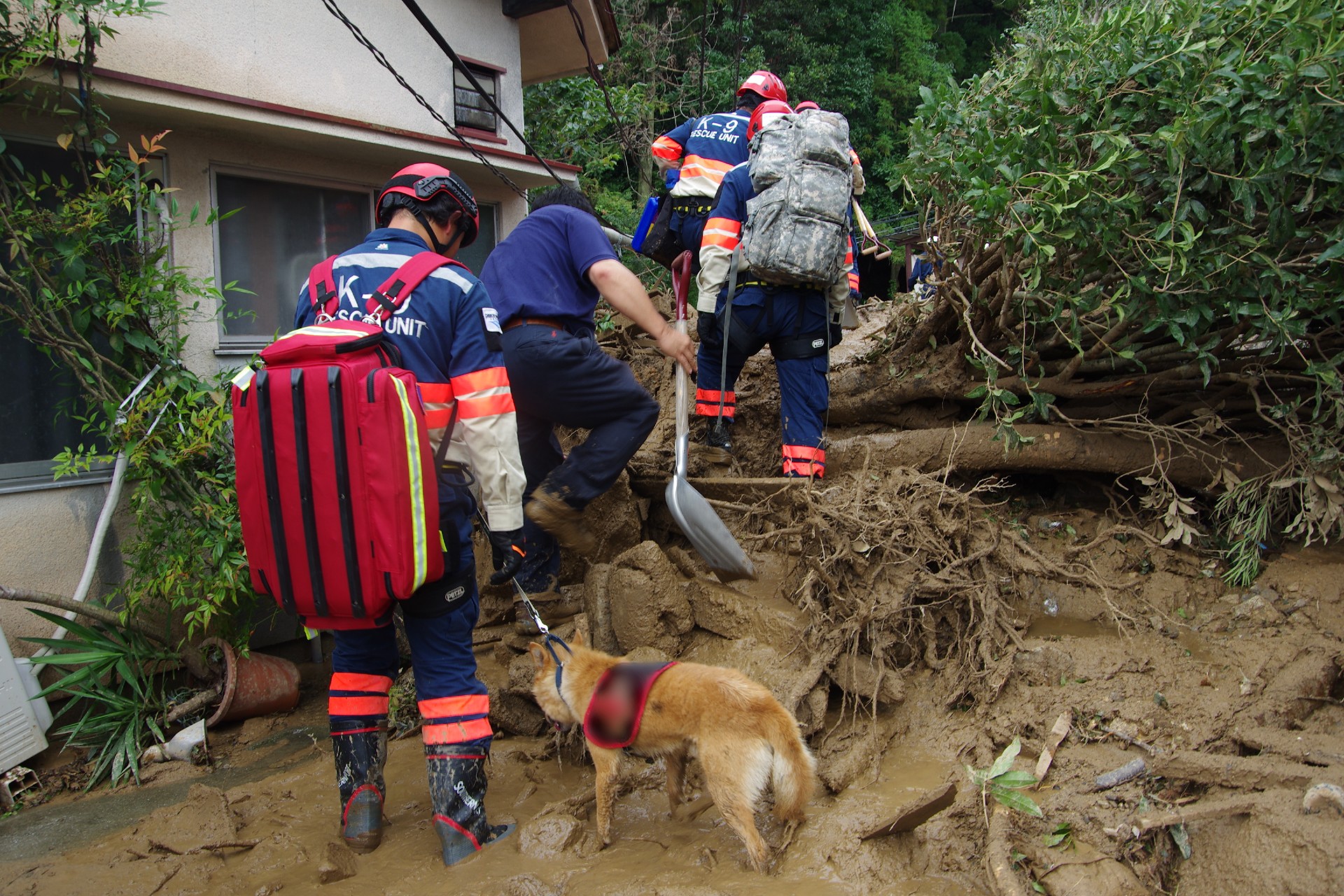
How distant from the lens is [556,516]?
3.99 metres

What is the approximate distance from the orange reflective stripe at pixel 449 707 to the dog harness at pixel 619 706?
426 millimetres

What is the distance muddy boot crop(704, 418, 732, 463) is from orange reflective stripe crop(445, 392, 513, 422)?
7.58 feet

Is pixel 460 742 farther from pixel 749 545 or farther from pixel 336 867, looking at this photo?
pixel 749 545

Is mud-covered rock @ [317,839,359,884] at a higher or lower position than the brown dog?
lower

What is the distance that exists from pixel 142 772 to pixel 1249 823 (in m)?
4.64

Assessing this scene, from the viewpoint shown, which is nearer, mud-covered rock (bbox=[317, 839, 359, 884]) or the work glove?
mud-covered rock (bbox=[317, 839, 359, 884])

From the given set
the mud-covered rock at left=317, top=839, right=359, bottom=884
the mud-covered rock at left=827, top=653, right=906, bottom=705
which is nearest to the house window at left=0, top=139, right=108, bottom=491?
the mud-covered rock at left=317, top=839, right=359, bottom=884

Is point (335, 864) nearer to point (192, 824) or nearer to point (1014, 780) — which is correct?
point (192, 824)

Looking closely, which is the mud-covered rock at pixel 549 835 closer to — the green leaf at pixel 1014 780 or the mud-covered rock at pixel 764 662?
the mud-covered rock at pixel 764 662

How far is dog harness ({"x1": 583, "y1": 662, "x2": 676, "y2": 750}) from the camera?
9.42ft

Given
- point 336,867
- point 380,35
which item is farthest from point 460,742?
point 380,35

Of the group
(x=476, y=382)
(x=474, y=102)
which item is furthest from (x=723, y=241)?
(x=474, y=102)

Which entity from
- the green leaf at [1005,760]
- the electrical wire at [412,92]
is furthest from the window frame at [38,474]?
the green leaf at [1005,760]

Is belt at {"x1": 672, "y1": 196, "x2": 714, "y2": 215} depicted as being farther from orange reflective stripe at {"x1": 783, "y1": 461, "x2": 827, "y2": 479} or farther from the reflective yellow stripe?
the reflective yellow stripe
